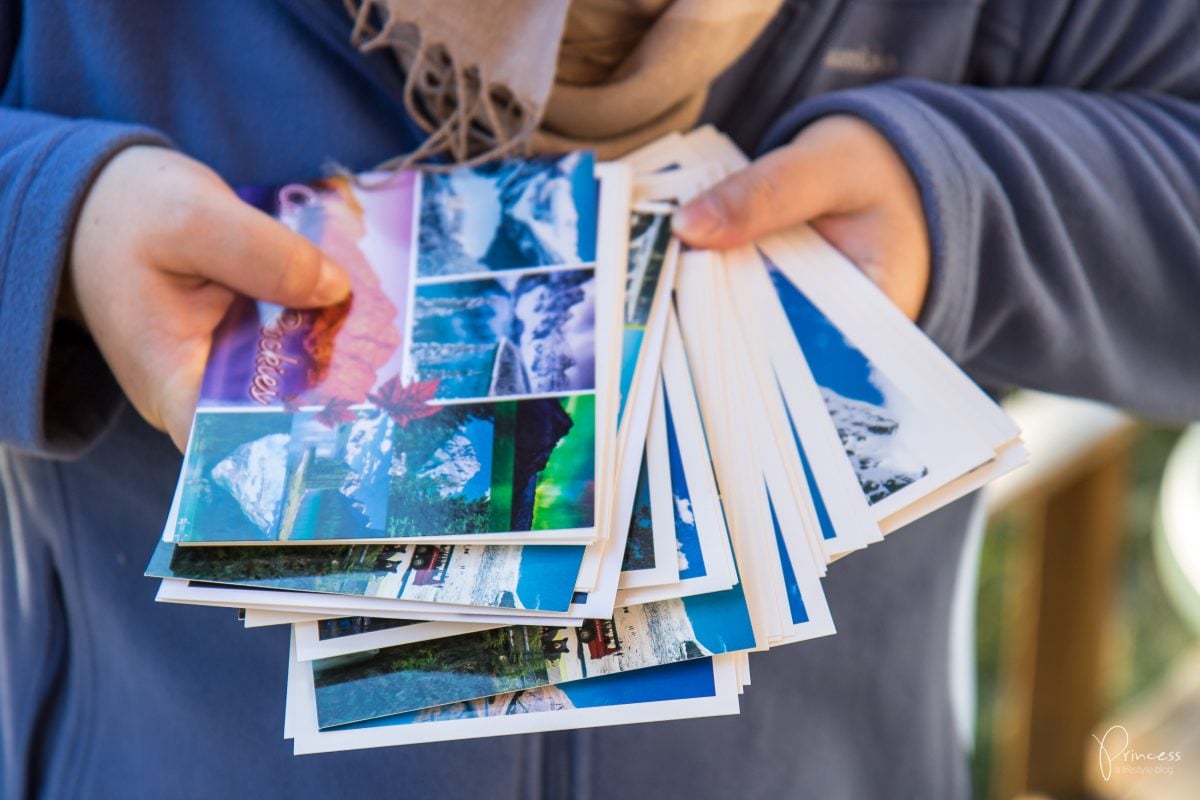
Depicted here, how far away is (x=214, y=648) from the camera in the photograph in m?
0.71

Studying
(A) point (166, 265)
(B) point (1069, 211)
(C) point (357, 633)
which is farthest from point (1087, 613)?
(A) point (166, 265)

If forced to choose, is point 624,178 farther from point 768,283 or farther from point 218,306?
point 218,306

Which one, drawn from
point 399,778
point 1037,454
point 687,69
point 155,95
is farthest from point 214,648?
point 1037,454

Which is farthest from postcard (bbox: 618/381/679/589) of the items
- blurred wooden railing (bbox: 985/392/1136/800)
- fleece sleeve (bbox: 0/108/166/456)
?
blurred wooden railing (bbox: 985/392/1136/800)

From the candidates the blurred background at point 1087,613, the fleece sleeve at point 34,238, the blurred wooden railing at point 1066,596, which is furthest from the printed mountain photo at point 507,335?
the blurred wooden railing at point 1066,596

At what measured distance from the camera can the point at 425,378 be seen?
0.61m

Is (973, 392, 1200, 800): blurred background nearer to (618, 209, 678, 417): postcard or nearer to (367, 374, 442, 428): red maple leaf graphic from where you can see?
(618, 209, 678, 417): postcard

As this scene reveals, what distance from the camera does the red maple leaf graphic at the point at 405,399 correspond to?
1.94 feet

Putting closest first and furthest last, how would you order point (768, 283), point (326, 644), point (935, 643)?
point (326, 644) < point (768, 283) < point (935, 643)

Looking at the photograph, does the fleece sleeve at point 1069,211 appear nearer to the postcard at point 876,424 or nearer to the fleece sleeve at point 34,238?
the postcard at point 876,424

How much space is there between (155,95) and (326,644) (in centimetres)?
44

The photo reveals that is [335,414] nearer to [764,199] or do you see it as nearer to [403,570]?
[403,570]

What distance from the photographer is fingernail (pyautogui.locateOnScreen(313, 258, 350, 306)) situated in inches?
24.8

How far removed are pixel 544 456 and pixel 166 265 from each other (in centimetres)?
27
